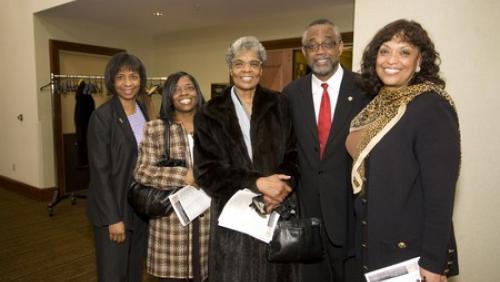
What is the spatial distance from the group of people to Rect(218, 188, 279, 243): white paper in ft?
0.16

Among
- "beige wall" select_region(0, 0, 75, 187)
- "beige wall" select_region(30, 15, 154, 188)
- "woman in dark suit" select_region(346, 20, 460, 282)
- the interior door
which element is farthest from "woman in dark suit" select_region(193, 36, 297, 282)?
"beige wall" select_region(30, 15, 154, 188)

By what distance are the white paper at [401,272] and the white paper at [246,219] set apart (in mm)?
485

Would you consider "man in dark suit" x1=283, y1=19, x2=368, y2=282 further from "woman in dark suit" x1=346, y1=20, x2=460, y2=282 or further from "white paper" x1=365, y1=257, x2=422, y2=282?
"white paper" x1=365, y1=257, x2=422, y2=282

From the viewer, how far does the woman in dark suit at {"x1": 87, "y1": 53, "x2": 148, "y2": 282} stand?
1.90 metres

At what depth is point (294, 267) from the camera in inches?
65.9

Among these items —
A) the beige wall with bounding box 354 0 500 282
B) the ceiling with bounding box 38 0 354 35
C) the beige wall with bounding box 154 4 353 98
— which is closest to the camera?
the beige wall with bounding box 354 0 500 282

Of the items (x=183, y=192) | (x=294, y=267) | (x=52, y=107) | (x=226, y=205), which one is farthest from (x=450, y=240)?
(x=52, y=107)

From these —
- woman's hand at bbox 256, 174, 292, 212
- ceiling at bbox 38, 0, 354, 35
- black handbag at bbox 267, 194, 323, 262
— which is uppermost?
ceiling at bbox 38, 0, 354, 35

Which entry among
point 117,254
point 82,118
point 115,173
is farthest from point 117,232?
point 82,118

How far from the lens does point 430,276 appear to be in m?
1.21

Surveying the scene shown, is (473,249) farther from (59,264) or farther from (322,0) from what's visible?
(59,264)

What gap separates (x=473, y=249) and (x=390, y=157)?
1389 millimetres

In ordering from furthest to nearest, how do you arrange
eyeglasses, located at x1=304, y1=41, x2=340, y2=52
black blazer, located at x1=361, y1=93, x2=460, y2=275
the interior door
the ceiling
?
the interior door < the ceiling < eyeglasses, located at x1=304, y1=41, x2=340, y2=52 < black blazer, located at x1=361, y1=93, x2=460, y2=275

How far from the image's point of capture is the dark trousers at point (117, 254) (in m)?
1.96
